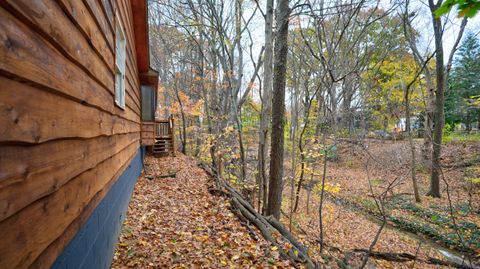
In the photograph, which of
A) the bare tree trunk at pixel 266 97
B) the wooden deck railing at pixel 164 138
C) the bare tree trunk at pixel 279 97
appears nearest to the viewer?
the bare tree trunk at pixel 279 97

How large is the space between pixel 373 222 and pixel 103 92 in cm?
1201

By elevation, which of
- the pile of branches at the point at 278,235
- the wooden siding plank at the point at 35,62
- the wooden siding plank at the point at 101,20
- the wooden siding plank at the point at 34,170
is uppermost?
the wooden siding plank at the point at 101,20

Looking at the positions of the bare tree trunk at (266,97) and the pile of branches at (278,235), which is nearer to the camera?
the pile of branches at (278,235)

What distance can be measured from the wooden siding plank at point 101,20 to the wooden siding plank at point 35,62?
773 millimetres

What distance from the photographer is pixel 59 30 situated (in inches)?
64.7

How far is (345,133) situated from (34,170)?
991 inches

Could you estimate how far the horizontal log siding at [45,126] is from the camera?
3.50ft

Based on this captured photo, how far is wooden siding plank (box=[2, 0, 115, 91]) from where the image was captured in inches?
48.9

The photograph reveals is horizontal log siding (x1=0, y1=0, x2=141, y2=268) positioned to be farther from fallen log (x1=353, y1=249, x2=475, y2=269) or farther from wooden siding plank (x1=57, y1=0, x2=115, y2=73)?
fallen log (x1=353, y1=249, x2=475, y2=269)

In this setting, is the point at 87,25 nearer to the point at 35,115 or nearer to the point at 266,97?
the point at 35,115

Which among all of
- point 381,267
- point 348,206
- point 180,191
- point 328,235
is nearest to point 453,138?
point 348,206

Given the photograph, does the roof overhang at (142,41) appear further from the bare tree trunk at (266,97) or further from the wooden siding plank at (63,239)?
the wooden siding plank at (63,239)

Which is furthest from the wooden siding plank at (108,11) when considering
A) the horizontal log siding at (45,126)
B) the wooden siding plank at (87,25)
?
the horizontal log siding at (45,126)

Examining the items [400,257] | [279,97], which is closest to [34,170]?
[279,97]
